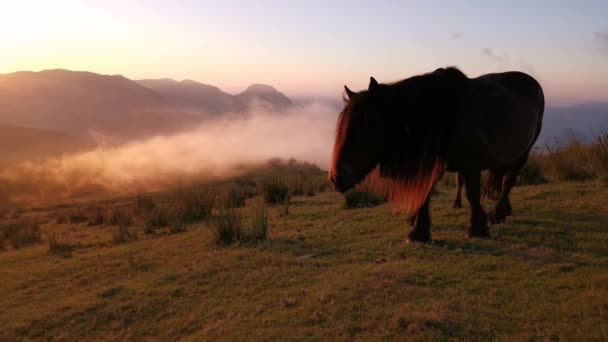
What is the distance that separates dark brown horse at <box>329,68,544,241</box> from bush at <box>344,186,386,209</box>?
3.27 m

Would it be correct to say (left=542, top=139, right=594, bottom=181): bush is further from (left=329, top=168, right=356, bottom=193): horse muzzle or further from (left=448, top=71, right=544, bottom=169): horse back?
(left=329, top=168, right=356, bottom=193): horse muzzle

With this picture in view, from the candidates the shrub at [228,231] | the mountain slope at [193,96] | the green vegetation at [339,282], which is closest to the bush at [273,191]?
the green vegetation at [339,282]

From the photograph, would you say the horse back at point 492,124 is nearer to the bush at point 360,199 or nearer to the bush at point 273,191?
the bush at point 360,199

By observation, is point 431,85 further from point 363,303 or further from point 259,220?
point 259,220

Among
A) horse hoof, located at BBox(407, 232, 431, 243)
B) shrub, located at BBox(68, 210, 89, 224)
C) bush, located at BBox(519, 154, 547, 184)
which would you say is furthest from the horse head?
shrub, located at BBox(68, 210, 89, 224)

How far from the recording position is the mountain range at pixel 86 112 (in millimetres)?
52094

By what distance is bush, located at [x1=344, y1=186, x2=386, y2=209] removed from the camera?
859 centimetres

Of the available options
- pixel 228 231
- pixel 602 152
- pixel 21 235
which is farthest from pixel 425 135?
pixel 21 235

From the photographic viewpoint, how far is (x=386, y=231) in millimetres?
6137

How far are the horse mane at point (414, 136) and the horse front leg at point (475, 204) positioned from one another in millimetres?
538

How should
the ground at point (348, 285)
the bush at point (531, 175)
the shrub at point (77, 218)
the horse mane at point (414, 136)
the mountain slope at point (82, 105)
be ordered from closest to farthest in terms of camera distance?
the ground at point (348, 285)
the horse mane at point (414, 136)
the bush at point (531, 175)
the shrub at point (77, 218)
the mountain slope at point (82, 105)

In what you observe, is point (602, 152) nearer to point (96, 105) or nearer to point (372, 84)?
point (372, 84)

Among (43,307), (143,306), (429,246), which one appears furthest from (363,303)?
(43,307)

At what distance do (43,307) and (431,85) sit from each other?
15.7ft
